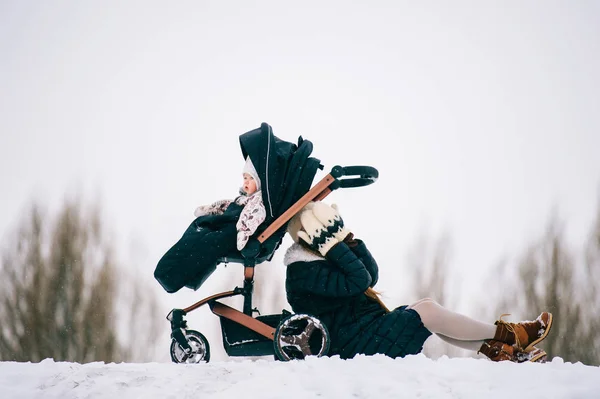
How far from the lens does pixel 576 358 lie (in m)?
12.1

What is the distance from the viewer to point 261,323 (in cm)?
445

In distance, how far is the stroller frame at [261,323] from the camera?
430 centimetres

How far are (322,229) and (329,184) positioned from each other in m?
0.34

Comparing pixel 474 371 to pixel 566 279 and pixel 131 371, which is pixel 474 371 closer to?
pixel 131 371

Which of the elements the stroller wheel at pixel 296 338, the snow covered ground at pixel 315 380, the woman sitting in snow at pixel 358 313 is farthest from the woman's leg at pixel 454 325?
the stroller wheel at pixel 296 338

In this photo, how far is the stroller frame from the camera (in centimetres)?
430

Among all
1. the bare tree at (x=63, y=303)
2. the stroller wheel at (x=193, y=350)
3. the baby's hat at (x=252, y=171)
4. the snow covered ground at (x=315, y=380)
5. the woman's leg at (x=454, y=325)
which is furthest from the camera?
the bare tree at (x=63, y=303)

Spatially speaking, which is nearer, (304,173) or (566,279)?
(304,173)

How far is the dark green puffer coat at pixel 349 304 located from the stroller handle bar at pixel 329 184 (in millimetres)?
237

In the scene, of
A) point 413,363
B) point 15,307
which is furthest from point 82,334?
point 413,363

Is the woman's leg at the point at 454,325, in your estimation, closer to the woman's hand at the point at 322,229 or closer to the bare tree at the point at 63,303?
the woman's hand at the point at 322,229

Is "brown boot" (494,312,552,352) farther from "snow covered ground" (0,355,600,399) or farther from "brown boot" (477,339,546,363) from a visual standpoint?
"snow covered ground" (0,355,600,399)

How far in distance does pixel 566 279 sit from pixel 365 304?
404 inches

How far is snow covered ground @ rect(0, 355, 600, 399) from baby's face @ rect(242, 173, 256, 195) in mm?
1291
